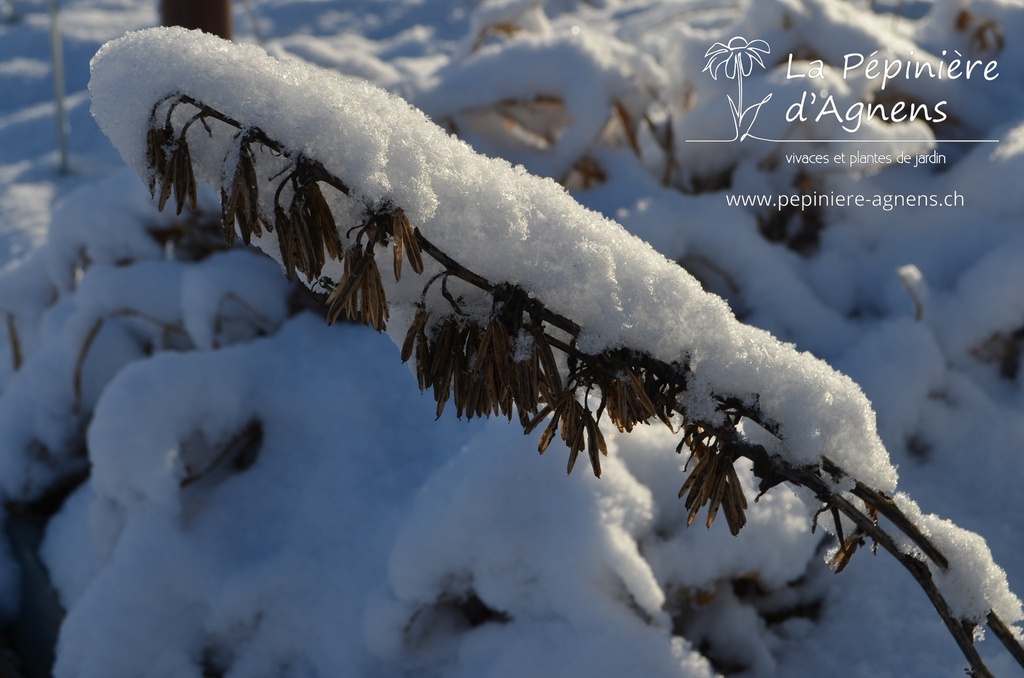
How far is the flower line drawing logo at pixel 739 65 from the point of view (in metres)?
1.92

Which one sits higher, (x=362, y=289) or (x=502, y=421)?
(x=362, y=289)

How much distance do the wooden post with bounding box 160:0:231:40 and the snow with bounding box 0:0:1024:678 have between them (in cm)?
75

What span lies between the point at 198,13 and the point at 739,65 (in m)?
1.71

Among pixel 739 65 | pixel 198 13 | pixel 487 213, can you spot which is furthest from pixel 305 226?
pixel 198 13

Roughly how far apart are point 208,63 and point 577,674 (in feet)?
2.87

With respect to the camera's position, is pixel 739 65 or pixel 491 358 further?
pixel 739 65

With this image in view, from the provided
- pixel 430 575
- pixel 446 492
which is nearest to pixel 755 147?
pixel 446 492

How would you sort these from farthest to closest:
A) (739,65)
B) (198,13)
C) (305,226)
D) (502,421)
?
(198,13) → (739,65) → (502,421) → (305,226)

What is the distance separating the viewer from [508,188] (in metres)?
0.73

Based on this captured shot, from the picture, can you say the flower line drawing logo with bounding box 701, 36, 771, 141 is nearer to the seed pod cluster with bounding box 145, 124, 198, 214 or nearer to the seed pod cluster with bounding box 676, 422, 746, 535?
the seed pod cluster with bounding box 676, 422, 746, 535

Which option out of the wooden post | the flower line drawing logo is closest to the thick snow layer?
the flower line drawing logo

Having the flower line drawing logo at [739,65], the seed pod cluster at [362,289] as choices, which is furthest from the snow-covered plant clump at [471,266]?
the flower line drawing logo at [739,65]

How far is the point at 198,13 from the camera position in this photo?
261 cm

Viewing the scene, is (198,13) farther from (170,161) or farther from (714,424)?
(714,424)
